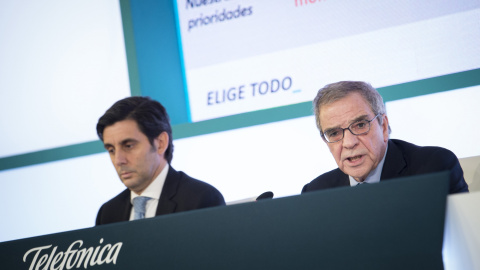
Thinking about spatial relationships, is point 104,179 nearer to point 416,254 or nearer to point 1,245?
point 1,245

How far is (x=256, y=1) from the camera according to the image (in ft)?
11.6

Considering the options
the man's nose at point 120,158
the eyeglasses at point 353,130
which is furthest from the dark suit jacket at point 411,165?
the man's nose at point 120,158

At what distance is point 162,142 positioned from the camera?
2541mm

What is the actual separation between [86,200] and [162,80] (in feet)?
3.40

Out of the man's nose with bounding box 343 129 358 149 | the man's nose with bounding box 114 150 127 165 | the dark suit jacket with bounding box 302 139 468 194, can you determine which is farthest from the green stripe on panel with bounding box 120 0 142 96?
the man's nose with bounding box 343 129 358 149

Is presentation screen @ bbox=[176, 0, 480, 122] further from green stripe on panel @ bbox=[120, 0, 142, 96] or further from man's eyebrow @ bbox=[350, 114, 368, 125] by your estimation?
man's eyebrow @ bbox=[350, 114, 368, 125]

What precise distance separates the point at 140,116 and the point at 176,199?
460mm

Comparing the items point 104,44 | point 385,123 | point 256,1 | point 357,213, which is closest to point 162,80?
point 104,44

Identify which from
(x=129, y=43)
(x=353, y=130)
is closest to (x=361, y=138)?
(x=353, y=130)

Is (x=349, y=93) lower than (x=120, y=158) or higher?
higher

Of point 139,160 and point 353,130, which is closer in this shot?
point 353,130

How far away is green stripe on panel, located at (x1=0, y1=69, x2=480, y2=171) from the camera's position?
322cm

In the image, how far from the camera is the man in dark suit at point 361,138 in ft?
6.77

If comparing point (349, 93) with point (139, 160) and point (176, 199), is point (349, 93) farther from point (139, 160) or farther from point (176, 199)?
point (139, 160)
